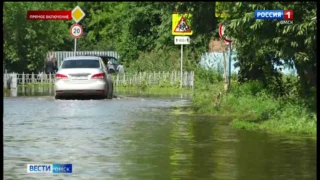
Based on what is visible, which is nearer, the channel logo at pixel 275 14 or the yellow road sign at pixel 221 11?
the channel logo at pixel 275 14

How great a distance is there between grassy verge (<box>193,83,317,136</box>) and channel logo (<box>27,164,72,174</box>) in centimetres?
644

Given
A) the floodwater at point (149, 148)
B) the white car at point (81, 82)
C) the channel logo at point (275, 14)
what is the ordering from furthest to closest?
1. the white car at point (81, 82)
2. the channel logo at point (275, 14)
3. the floodwater at point (149, 148)

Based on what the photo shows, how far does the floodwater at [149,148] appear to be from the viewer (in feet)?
44.6

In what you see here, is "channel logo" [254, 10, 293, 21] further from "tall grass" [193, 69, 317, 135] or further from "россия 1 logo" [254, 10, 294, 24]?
"tall grass" [193, 69, 317, 135]

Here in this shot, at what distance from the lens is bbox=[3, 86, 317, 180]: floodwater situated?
1360 cm

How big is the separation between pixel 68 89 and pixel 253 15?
49.5ft

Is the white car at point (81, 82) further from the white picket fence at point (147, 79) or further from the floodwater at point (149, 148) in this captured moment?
the white picket fence at point (147, 79)

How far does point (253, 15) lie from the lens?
1930cm

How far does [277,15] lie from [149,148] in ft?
10.7

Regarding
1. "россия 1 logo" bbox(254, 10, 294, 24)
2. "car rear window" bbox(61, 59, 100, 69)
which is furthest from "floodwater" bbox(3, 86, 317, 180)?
"car rear window" bbox(61, 59, 100, 69)

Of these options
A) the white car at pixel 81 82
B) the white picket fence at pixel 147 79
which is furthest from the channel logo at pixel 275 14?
the white picket fence at pixel 147 79

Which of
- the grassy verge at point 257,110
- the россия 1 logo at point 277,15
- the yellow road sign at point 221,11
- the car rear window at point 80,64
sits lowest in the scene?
the grassy verge at point 257,110

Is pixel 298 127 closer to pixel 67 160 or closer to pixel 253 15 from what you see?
pixel 253 15

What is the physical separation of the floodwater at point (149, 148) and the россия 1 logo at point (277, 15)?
2100mm
